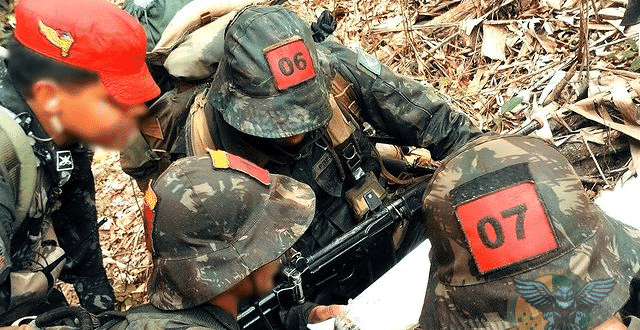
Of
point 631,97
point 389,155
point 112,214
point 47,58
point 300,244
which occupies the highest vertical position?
point 47,58

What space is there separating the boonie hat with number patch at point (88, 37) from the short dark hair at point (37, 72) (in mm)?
28

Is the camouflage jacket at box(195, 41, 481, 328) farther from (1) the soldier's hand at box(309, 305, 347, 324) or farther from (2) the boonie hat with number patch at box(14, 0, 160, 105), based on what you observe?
(2) the boonie hat with number patch at box(14, 0, 160, 105)

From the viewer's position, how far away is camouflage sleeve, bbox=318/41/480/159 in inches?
150

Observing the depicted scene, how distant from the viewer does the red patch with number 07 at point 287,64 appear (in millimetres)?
3463

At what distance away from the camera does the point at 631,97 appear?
3836 mm

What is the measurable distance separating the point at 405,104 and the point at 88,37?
162 cm

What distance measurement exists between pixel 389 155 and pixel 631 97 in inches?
55.2

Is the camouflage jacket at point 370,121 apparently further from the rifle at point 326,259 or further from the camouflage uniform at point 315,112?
the rifle at point 326,259

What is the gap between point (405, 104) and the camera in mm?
3799

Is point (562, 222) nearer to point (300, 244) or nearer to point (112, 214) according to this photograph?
point (300, 244)

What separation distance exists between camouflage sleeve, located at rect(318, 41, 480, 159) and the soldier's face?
116 centimetres

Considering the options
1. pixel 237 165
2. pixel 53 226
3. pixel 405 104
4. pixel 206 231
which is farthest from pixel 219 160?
pixel 53 226

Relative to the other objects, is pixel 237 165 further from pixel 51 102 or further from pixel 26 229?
pixel 26 229

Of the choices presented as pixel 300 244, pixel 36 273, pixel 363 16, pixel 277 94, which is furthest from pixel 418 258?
pixel 363 16
